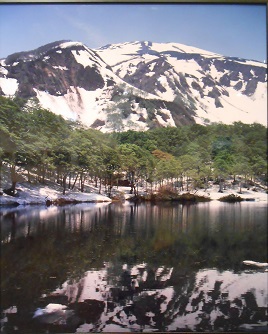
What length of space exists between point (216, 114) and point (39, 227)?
1.48 m

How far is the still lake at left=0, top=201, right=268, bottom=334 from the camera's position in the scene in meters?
2.31

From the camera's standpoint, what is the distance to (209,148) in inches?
111

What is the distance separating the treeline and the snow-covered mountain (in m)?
0.08

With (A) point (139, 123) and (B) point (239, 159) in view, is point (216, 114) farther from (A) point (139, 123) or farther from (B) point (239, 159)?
(A) point (139, 123)

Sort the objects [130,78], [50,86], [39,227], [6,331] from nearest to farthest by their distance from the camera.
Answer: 1. [6,331]
2. [39,227]
3. [50,86]
4. [130,78]

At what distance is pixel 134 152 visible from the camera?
2785mm

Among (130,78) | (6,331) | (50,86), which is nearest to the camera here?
(6,331)

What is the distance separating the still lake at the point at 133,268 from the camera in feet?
7.59

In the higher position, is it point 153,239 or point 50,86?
point 50,86

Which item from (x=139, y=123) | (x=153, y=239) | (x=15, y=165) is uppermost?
(x=139, y=123)

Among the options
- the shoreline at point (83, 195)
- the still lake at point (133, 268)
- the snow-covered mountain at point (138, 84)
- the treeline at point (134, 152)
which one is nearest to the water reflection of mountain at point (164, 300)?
the still lake at point (133, 268)

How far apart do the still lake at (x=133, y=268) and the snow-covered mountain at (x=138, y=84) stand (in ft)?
2.11

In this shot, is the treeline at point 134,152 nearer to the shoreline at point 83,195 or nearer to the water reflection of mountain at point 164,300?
the shoreline at point 83,195

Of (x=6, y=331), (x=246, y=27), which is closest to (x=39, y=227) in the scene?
(x=6, y=331)
